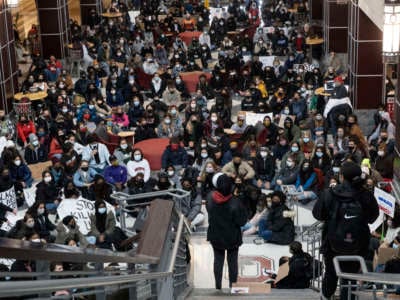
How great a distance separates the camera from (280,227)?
15109 mm

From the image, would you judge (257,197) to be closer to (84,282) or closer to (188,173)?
(188,173)

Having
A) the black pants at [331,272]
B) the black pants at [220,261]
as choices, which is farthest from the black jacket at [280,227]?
the black pants at [331,272]

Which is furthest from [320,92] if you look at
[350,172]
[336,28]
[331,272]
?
[350,172]

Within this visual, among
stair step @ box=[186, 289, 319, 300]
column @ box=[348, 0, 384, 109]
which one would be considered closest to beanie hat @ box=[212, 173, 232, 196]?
stair step @ box=[186, 289, 319, 300]

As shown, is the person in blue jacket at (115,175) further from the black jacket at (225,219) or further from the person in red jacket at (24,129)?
the black jacket at (225,219)

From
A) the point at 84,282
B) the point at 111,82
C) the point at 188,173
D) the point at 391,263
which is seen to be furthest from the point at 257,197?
the point at 84,282

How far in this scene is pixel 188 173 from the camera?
57.6 ft

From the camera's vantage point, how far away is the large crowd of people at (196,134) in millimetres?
15180

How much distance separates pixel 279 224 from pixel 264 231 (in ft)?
1.21

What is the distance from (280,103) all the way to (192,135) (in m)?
3.93

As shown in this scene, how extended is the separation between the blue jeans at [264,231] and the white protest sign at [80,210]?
9.17 feet

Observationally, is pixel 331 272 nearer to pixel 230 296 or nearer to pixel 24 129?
pixel 230 296

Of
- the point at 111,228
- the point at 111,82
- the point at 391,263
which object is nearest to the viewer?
the point at 391,263

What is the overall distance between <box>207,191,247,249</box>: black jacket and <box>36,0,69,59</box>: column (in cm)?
2303
